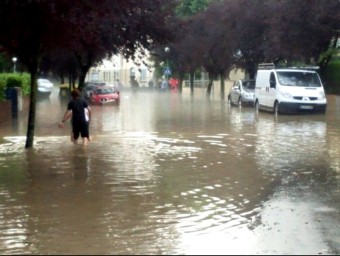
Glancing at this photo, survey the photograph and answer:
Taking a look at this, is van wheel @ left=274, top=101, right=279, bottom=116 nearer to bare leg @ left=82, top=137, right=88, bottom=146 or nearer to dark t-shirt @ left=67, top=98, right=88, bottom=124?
bare leg @ left=82, top=137, right=88, bottom=146

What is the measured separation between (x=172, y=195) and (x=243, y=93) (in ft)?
99.8

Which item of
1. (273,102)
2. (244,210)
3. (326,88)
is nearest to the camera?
(244,210)

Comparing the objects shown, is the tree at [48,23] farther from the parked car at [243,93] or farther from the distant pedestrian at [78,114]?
the parked car at [243,93]

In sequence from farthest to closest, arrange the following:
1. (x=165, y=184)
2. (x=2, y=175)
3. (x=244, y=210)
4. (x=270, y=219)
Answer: (x=2, y=175) < (x=165, y=184) < (x=244, y=210) < (x=270, y=219)

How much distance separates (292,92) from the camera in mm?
32125

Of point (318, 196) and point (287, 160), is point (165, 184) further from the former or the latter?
point (287, 160)

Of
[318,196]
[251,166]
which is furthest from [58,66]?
[318,196]

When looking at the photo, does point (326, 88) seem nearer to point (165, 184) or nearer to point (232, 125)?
point (232, 125)

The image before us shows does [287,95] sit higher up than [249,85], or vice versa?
[249,85]

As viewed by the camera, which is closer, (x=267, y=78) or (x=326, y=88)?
(x=267, y=78)

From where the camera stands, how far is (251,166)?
48.5 ft

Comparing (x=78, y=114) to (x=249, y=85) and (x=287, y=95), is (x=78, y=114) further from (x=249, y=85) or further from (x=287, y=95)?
(x=249, y=85)

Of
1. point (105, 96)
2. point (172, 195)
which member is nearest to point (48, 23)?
point (172, 195)

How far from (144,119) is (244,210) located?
816 inches
